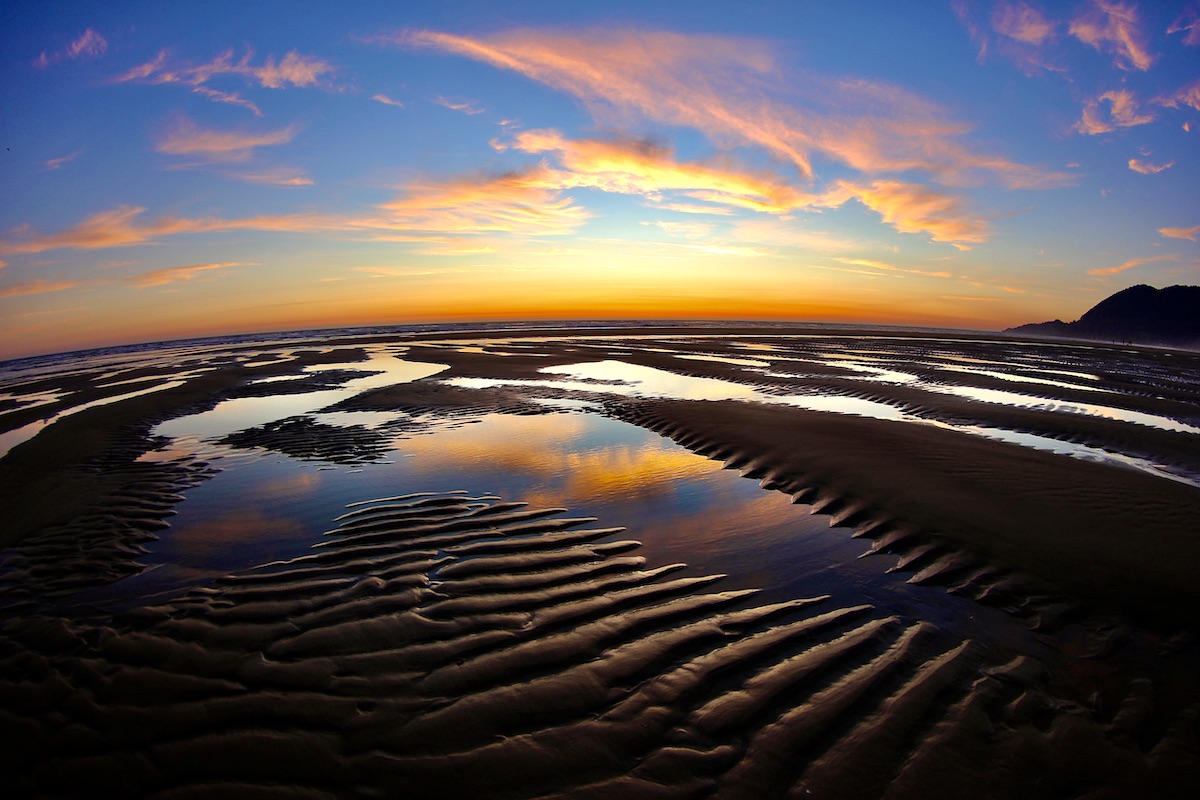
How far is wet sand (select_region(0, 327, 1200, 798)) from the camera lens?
2.83m

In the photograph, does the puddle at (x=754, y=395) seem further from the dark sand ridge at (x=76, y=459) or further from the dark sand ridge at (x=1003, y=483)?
the dark sand ridge at (x=76, y=459)

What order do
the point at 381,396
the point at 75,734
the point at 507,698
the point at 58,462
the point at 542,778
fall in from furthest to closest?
the point at 381,396 → the point at 58,462 → the point at 507,698 → the point at 75,734 → the point at 542,778

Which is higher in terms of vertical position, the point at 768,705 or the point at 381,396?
the point at 381,396

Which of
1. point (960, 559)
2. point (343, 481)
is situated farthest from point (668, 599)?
point (343, 481)

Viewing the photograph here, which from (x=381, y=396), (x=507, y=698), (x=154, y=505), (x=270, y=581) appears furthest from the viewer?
(x=381, y=396)

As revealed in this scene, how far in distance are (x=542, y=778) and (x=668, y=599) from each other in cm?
206

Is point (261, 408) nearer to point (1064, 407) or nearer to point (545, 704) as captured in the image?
point (545, 704)

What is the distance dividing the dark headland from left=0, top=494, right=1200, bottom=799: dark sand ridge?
14384cm

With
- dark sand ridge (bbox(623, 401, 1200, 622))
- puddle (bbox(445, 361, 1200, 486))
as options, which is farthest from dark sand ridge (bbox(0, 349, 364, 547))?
dark sand ridge (bbox(623, 401, 1200, 622))

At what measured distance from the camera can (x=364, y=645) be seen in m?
3.97

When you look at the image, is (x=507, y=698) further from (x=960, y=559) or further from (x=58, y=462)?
(x=58, y=462)

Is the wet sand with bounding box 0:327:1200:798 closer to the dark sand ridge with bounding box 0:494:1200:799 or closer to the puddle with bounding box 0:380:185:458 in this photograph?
the dark sand ridge with bounding box 0:494:1200:799

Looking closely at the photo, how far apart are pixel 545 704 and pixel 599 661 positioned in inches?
21.4

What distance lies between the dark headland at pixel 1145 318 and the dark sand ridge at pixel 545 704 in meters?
144
